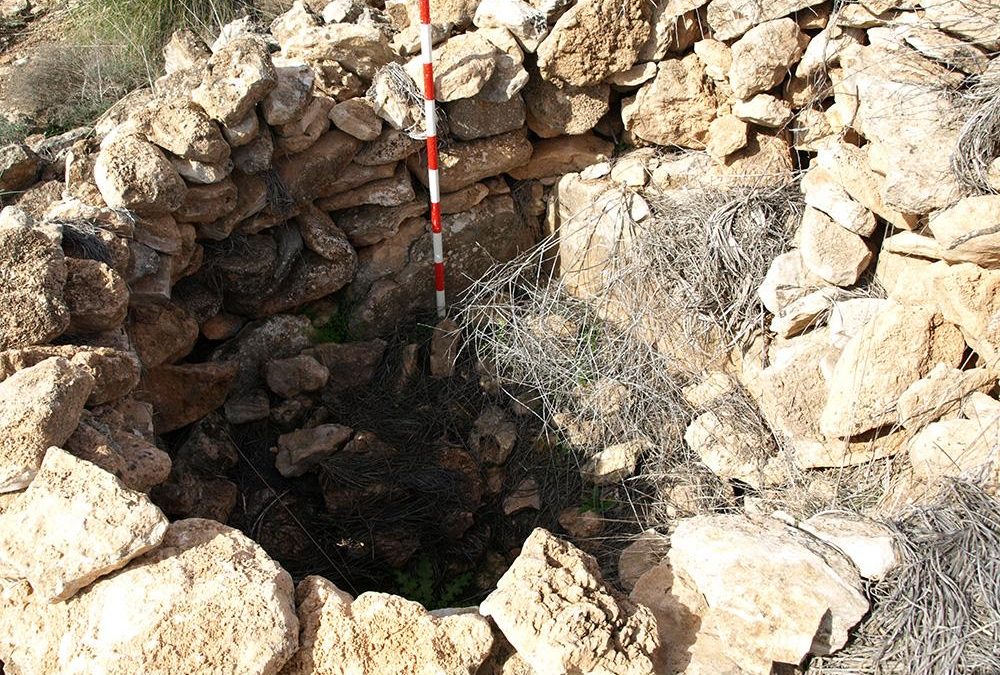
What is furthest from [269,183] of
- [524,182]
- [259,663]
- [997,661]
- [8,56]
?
[997,661]

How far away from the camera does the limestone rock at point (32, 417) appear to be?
246cm

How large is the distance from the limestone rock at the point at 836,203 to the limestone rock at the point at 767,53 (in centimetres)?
49

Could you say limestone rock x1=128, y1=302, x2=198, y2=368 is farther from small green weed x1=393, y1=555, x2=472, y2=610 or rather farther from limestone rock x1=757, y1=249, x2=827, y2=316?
limestone rock x1=757, y1=249, x2=827, y2=316

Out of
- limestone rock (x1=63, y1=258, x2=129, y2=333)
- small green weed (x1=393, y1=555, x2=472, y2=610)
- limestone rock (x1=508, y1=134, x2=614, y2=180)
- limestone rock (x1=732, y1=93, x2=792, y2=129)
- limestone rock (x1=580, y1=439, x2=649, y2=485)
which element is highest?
limestone rock (x1=63, y1=258, x2=129, y2=333)

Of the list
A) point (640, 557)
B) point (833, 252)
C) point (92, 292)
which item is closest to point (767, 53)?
point (833, 252)

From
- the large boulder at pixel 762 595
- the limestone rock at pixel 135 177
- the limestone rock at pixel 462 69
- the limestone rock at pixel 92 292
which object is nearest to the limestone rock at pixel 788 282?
the large boulder at pixel 762 595

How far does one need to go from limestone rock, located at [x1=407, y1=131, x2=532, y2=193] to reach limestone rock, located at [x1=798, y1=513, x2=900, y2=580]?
249cm

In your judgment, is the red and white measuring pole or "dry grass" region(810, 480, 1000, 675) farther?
the red and white measuring pole

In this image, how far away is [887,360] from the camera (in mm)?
3373

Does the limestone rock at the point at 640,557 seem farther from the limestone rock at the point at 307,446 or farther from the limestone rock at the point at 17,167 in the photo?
the limestone rock at the point at 17,167

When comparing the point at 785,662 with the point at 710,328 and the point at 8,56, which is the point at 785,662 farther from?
the point at 8,56

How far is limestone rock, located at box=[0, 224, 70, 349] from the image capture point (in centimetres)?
278

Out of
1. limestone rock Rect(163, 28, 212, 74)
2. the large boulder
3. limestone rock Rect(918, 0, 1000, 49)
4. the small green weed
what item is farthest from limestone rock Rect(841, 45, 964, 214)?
limestone rock Rect(163, 28, 212, 74)

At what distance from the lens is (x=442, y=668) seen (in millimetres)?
2258
